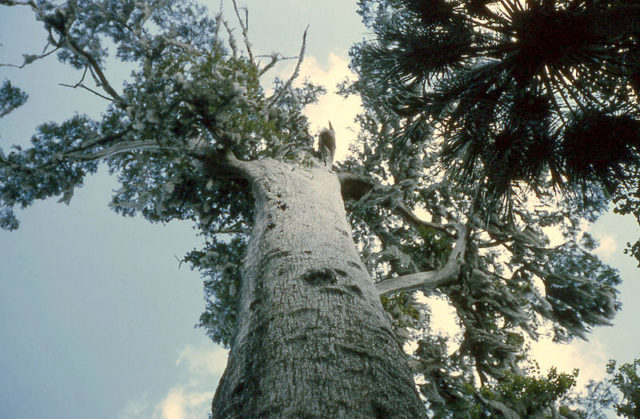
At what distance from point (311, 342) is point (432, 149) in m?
7.81

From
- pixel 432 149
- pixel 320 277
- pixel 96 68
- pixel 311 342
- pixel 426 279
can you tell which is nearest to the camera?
pixel 311 342

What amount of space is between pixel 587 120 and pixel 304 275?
3810mm

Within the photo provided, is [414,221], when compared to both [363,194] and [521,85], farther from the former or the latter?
[521,85]

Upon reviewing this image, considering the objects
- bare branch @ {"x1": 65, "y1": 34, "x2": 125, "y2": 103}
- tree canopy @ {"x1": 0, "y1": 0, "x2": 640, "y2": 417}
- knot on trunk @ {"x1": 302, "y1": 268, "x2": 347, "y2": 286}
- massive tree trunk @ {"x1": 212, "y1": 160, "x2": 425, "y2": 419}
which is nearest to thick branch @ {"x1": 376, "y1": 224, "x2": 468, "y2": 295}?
tree canopy @ {"x1": 0, "y1": 0, "x2": 640, "y2": 417}

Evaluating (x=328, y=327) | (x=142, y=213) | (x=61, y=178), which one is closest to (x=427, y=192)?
(x=142, y=213)

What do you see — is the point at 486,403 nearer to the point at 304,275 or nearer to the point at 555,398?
the point at 555,398

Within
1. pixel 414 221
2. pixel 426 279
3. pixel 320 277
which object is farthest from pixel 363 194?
pixel 320 277

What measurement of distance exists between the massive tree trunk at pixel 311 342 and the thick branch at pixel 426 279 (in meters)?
1.88

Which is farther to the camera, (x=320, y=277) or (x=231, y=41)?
(x=231, y=41)

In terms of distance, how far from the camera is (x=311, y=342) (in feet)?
5.38

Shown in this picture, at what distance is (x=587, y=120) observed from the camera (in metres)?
3.96

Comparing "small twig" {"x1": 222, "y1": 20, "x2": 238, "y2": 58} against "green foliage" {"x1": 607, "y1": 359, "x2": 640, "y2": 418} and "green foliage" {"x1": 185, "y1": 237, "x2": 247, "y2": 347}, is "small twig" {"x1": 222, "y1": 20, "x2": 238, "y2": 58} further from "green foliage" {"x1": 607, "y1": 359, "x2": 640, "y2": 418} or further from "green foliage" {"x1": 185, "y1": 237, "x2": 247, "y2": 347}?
"green foliage" {"x1": 607, "y1": 359, "x2": 640, "y2": 418}

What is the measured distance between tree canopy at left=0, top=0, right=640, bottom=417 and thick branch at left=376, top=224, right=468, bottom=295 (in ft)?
0.10

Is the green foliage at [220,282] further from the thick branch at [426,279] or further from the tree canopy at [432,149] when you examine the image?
the thick branch at [426,279]
